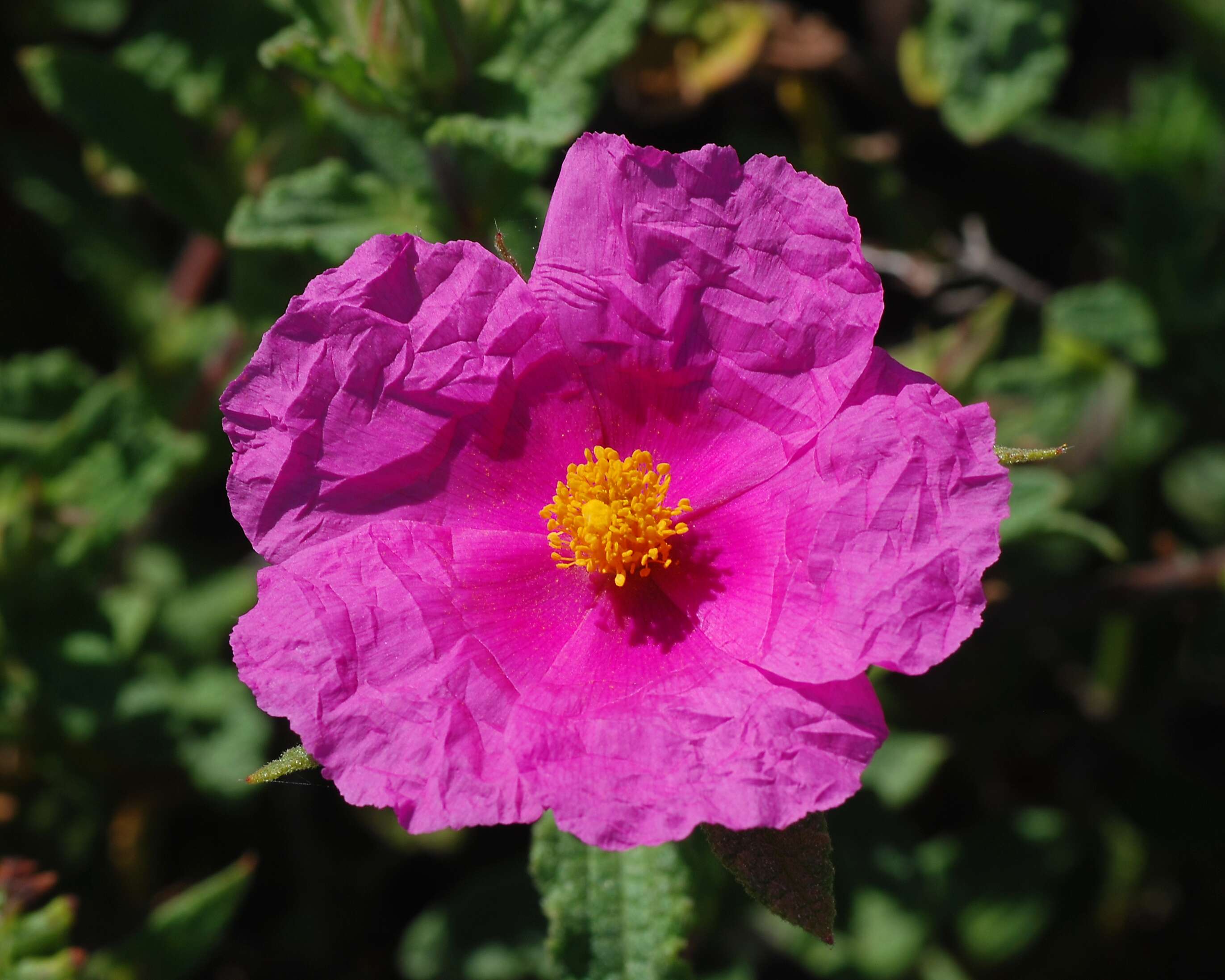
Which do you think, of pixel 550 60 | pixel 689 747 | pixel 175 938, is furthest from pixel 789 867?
pixel 550 60

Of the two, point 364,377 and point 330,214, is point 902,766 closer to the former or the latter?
point 364,377

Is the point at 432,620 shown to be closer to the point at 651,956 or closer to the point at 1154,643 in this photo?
the point at 651,956

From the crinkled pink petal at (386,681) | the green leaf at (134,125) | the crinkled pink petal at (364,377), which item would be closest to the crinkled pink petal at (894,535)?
the crinkled pink petal at (386,681)

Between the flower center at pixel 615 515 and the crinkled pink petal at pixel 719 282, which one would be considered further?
the flower center at pixel 615 515

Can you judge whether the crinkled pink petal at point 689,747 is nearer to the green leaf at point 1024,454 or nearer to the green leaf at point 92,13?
the green leaf at point 1024,454

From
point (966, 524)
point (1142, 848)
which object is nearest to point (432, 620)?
point (966, 524)
